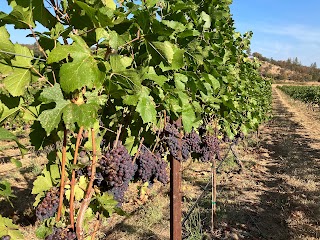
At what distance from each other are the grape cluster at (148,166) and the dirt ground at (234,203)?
1.06 metres

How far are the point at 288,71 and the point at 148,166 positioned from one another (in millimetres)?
125122

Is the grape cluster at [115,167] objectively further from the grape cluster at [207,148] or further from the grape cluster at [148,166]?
the grape cluster at [207,148]

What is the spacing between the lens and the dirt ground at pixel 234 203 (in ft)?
18.6

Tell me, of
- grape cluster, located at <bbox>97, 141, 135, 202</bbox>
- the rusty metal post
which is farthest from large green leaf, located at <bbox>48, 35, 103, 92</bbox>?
the rusty metal post

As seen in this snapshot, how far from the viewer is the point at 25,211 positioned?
627 cm

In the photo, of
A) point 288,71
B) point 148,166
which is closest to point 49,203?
point 148,166

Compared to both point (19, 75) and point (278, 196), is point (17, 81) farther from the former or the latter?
point (278, 196)

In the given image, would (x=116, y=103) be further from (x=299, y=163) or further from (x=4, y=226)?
(x=299, y=163)

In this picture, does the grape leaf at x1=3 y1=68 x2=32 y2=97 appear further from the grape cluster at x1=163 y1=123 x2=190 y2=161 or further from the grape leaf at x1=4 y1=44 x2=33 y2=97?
the grape cluster at x1=163 y1=123 x2=190 y2=161

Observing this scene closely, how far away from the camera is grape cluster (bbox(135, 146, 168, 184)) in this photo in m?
2.36

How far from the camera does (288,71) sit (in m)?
118

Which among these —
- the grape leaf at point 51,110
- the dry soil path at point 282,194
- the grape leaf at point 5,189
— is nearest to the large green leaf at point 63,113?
the grape leaf at point 51,110

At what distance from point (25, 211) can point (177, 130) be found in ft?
15.3

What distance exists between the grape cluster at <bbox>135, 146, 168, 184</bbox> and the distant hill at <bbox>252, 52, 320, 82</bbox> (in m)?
101
